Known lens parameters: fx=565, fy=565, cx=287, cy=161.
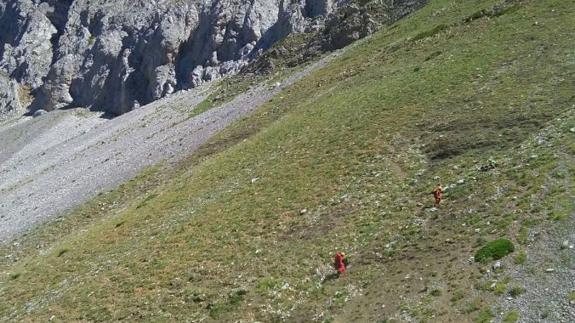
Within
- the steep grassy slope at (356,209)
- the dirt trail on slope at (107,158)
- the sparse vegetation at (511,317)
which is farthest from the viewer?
the dirt trail on slope at (107,158)

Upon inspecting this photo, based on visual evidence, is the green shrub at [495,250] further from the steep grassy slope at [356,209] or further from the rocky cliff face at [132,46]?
the rocky cliff face at [132,46]

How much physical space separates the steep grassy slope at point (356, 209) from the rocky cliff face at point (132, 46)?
226 feet

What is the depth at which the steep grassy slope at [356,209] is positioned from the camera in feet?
67.7

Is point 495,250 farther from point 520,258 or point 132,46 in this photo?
point 132,46

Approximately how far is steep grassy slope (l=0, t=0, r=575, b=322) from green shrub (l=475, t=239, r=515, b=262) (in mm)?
323

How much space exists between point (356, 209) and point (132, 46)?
137772 mm

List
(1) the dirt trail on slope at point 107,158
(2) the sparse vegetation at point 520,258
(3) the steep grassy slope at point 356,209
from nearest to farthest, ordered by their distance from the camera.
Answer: (2) the sparse vegetation at point 520,258, (3) the steep grassy slope at point 356,209, (1) the dirt trail on slope at point 107,158

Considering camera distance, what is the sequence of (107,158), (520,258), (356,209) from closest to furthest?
(520,258)
(356,209)
(107,158)

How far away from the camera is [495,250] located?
19.2 m

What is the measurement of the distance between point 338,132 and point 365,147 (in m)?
4.48

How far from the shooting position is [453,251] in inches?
808

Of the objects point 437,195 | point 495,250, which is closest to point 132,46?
point 437,195

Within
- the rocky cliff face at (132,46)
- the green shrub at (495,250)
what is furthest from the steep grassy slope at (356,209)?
the rocky cliff face at (132,46)

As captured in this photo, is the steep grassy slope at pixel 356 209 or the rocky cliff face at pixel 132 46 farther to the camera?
the rocky cliff face at pixel 132 46
